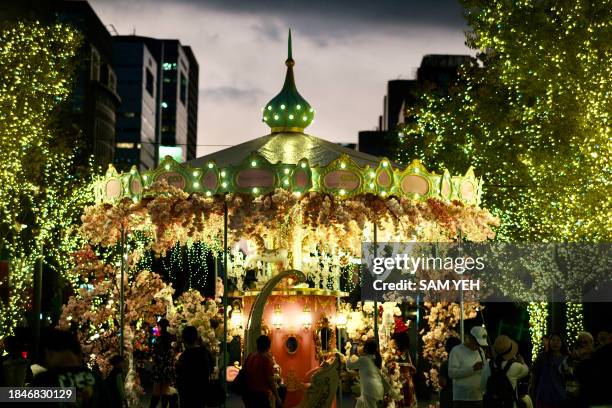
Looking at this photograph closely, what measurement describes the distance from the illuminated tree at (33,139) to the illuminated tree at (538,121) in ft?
35.2

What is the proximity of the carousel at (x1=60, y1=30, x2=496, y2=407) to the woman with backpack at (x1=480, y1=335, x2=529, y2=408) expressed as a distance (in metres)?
3.52

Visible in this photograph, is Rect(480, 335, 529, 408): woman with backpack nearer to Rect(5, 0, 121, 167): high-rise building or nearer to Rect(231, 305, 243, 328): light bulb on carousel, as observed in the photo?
Rect(231, 305, 243, 328): light bulb on carousel

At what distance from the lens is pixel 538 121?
2552 centimetres

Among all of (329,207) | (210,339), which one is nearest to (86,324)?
(210,339)

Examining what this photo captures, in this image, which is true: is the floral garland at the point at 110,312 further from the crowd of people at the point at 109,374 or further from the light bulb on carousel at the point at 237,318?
the light bulb on carousel at the point at 237,318

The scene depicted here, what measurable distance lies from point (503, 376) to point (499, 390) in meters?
0.16

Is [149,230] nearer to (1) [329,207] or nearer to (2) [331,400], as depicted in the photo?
(1) [329,207]

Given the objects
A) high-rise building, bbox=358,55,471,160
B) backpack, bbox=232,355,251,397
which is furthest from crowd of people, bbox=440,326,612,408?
high-rise building, bbox=358,55,471,160

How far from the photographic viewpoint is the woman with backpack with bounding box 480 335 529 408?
464 inches

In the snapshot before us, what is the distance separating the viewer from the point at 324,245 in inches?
816

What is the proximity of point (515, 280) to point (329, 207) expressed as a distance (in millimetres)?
13562

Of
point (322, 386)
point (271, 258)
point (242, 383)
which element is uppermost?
point (271, 258)

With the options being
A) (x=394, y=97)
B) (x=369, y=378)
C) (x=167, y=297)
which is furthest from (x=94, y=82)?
(x=369, y=378)

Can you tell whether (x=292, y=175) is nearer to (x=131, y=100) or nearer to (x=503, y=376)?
(x=503, y=376)
